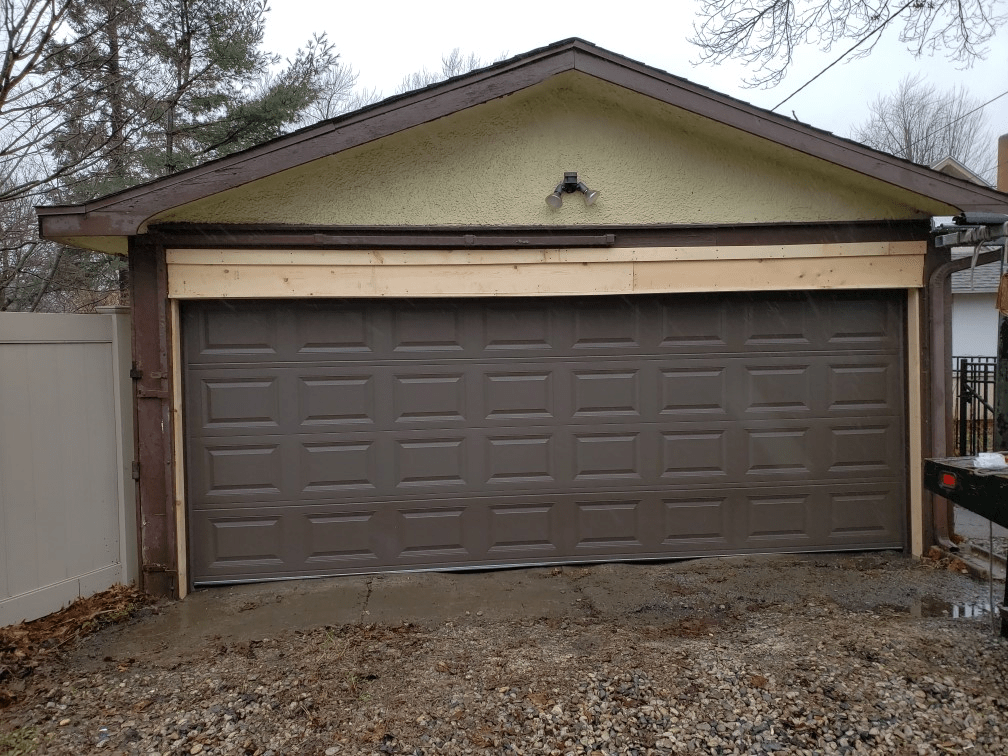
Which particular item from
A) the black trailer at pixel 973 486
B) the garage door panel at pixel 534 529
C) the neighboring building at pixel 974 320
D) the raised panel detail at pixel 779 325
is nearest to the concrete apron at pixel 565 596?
the garage door panel at pixel 534 529

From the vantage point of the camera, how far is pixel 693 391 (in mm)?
5883

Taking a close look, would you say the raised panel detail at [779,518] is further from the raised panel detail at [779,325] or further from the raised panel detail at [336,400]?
the raised panel detail at [336,400]

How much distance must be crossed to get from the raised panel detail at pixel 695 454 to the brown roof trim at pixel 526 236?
154 cm

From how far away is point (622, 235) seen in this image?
5.61 metres

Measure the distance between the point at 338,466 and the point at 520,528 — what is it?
1531 millimetres

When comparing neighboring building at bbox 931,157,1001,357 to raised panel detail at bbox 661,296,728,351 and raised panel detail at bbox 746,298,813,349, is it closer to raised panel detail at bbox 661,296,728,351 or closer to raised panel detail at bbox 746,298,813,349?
raised panel detail at bbox 746,298,813,349

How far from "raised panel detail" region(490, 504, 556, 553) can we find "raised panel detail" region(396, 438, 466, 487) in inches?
16.9

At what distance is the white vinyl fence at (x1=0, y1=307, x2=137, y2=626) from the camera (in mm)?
4676

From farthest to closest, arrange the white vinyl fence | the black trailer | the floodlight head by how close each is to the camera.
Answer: the floodlight head < the white vinyl fence < the black trailer

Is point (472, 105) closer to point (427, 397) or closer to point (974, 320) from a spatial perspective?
point (427, 397)

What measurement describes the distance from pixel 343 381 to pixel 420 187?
5.27ft

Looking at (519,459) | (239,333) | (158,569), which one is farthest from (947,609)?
(158,569)

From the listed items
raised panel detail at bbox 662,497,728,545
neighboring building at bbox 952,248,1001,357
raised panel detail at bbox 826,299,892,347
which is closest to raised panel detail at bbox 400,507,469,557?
raised panel detail at bbox 662,497,728,545

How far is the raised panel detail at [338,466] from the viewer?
563cm
